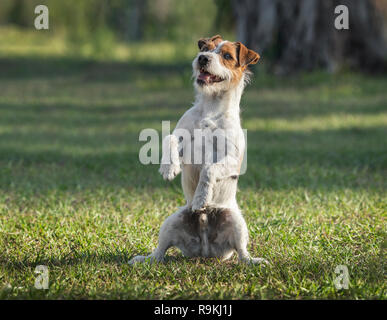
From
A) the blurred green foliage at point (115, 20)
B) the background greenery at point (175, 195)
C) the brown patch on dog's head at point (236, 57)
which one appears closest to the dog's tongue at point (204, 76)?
the brown patch on dog's head at point (236, 57)

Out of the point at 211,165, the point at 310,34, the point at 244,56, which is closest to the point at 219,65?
the point at 244,56

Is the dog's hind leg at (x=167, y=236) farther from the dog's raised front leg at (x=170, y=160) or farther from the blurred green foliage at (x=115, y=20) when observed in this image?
the blurred green foliage at (x=115, y=20)

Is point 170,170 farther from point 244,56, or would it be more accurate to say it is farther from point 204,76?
point 244,56

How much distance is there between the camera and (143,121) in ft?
37.8

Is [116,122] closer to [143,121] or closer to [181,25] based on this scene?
[143,121]

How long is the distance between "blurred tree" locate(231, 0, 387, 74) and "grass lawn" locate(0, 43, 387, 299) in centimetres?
292

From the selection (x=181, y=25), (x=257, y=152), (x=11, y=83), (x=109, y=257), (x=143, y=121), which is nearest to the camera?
(x=109, y=257)

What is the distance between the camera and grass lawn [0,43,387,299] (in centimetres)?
376

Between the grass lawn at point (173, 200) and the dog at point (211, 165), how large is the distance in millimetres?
165

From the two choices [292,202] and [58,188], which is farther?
[58,188]

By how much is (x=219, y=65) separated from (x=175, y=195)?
8.98ft

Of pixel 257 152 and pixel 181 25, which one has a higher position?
pixel 181 25

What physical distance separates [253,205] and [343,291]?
2.34 metres
